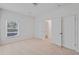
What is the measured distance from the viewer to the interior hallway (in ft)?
4.17

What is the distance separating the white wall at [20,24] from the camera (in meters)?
1.25

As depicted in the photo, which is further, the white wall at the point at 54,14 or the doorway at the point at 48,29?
the doorway at the point at 48,29

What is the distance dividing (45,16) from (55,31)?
28 cm

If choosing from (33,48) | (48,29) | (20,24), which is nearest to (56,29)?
(48,29)

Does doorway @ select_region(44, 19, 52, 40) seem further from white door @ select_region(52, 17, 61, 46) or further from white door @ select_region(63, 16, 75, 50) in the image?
white door @ select_region(63, 16, 75, 50)

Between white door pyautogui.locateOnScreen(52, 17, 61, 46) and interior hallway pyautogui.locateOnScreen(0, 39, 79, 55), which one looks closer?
interior hallway pyautogui.locateOnScreen(0, 39, 79, 55)

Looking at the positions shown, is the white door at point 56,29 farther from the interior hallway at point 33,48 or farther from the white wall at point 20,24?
the white wall at point 20,24

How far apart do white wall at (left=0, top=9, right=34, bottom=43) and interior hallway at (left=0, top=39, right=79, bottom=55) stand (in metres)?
0.08

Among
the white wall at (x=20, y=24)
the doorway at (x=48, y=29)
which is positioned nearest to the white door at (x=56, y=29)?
the doorway at (x=48, y=29)

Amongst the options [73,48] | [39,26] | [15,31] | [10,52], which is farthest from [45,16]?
[10,52]

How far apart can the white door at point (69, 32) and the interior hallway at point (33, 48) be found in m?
0.10

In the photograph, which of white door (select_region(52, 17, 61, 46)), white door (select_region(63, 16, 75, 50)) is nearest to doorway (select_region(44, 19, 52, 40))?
white door (select_region(52, 17, 61, 46))

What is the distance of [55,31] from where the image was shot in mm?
1414

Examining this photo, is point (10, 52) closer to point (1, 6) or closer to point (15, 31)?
point (15, 31)
